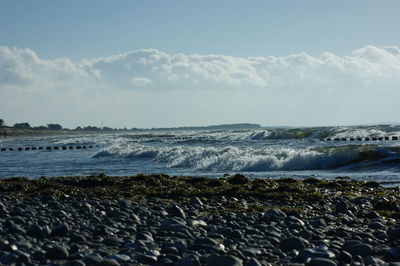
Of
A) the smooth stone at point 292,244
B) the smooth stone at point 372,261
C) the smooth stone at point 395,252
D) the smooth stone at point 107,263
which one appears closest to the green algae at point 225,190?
the smooth stone at point 292,244

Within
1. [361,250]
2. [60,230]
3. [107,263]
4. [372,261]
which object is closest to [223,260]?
[107,263]

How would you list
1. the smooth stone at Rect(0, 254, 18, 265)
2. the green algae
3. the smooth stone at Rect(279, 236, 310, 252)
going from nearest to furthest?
the smooth stone at Rect(0, 254, 18, 265), the smooth stone at Rect(279, 236, 310, 252), the green algae

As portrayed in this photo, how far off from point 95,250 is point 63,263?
2.12 feet

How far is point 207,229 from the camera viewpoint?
26.8 ft

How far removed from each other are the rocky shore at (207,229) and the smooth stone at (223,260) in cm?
1

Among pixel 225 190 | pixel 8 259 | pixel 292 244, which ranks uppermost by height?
pixel 8 259

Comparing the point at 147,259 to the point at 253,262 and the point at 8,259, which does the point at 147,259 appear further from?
the point at 8,259

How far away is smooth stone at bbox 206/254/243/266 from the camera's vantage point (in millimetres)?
5656

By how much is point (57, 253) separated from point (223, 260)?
6.61 ft

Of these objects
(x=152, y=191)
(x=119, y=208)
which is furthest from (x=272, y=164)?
(x=119, y=208)

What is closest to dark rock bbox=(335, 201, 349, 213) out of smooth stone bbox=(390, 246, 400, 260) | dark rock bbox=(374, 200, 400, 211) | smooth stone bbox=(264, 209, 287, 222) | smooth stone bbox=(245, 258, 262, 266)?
dark rock bbox=(374, 200, 400, 211)

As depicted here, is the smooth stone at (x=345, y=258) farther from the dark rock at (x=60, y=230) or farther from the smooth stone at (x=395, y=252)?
the dark rock at (x=60, y=230)

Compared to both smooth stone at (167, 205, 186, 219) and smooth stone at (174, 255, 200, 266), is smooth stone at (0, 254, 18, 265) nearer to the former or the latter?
smooth stone at (174, 255, 200, 266)

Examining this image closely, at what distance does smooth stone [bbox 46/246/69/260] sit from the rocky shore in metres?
0.01
